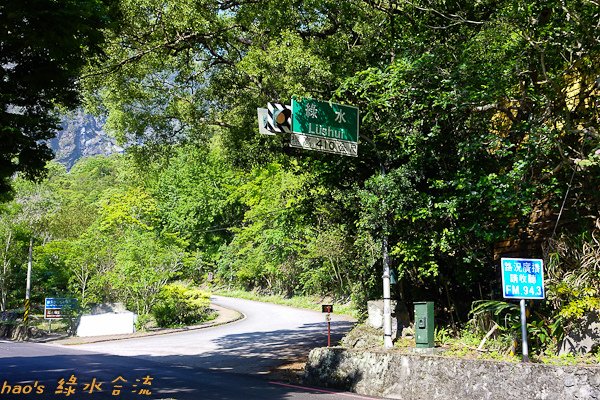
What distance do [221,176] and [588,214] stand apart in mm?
46240

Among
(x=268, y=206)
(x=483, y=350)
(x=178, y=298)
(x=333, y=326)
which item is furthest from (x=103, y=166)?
(x=483, y=350)

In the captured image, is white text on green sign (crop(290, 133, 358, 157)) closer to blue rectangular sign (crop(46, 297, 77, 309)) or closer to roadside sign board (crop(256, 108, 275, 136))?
roadside sign board (crop(256, 108, 275, 136))

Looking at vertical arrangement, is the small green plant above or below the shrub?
above

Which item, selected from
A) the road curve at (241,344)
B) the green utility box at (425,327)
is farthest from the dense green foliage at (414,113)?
the road curve at (241,344)

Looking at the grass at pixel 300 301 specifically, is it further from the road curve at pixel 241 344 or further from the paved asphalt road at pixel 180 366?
the paved asphalt road at pixel 180 366

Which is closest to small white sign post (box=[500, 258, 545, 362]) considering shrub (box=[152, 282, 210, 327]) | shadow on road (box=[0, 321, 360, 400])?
shadow on road (box=[0, 321, 360, 400])

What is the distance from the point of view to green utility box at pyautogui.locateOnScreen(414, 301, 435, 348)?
11.1 meters

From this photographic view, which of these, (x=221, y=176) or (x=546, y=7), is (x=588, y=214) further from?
(x=221, y=176)

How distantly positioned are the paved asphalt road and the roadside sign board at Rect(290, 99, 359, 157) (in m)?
4.55

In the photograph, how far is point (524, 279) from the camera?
8.85m

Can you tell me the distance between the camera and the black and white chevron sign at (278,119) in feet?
28.5

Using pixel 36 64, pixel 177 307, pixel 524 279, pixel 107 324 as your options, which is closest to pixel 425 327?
pixel 524 279

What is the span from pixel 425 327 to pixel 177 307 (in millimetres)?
21801

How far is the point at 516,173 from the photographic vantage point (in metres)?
9.78
